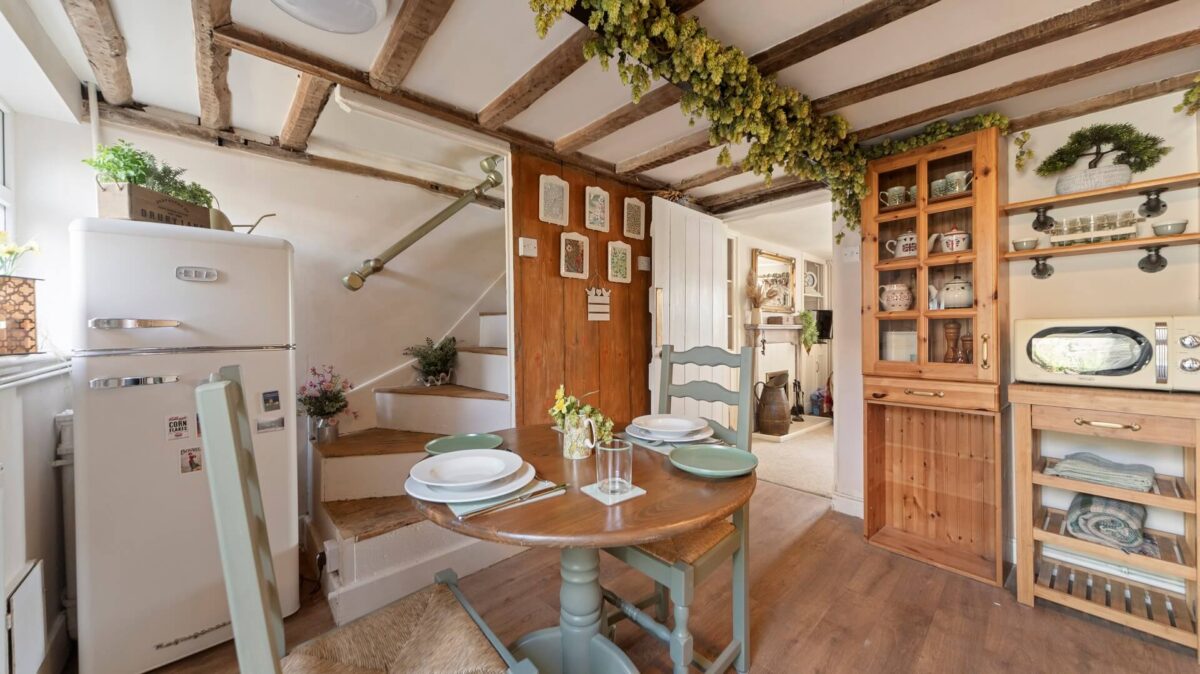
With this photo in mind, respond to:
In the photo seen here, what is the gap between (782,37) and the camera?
1629mm

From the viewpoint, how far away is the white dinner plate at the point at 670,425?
4.83 ft

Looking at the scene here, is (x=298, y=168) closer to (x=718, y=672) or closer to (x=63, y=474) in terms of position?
(x=63, y=474)

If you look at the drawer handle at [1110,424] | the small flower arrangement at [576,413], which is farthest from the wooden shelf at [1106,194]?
the small flower arrangement at [576,413]

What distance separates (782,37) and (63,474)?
3097 mm

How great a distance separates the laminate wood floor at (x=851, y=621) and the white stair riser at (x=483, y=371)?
3.27ft

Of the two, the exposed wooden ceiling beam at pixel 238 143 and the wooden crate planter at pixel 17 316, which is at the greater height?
the exposed wooden ceiling beam at pixel 238 143

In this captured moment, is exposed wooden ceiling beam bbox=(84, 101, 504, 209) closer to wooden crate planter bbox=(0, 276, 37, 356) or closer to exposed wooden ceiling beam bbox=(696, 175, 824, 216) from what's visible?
wooden crate planter bbox=(0, 276, 37, 356)

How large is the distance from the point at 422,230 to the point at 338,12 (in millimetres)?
1581

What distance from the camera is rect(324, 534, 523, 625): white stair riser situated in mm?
1758

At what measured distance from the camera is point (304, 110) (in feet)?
7.01

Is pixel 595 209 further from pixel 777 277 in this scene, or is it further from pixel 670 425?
pixel 777 277

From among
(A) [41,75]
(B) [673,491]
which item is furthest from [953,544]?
(A) [41,75]

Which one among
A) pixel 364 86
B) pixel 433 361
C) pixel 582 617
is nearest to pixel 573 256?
pixel 433 361

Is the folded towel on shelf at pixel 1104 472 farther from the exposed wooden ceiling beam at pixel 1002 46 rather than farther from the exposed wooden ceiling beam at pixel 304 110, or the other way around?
the exposed wooden ceiling beam at pixel 304 110
